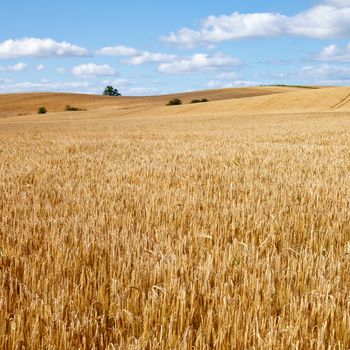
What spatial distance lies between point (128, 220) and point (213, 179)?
2851mm

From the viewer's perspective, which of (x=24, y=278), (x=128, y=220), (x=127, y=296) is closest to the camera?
(x=127, y=296)

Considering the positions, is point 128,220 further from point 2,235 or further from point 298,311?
point 298,311

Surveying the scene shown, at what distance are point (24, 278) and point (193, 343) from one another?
3.67ft

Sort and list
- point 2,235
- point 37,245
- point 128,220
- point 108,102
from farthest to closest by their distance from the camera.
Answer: point 108,102
point 128,220
point 2,235
point 37,245

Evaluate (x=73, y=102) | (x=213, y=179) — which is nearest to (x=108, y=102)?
(x=73, y=102)

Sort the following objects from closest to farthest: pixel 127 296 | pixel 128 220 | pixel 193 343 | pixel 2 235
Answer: pixel 193 343 → pixel 127 296 → pixel 2 235 → pixel 128 220

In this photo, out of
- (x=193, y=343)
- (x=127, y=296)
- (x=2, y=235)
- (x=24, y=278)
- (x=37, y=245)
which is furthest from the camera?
(x=2, y=235)

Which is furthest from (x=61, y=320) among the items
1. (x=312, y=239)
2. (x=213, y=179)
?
(x=213, y=179)

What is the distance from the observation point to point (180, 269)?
8.85ft

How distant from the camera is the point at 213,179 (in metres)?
6.73

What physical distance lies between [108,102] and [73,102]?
6798mm

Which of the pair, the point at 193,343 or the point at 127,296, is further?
the point at 127,296

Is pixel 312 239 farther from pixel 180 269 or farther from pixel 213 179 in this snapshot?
pixel 213 179

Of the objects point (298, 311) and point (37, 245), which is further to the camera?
point (37, 245)
